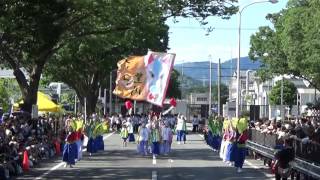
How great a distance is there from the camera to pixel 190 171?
20984 mm

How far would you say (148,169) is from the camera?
21.9 m

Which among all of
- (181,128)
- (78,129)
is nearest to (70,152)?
(78,129)

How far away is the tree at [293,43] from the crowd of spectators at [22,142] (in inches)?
717

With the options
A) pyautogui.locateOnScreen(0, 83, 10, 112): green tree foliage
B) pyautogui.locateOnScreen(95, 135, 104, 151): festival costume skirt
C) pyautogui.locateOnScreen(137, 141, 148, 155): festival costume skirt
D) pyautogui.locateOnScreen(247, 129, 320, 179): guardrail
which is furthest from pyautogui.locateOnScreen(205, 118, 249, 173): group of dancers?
pyautogui.locateOnScreen(0, 83, 10, 112): green tree foliage

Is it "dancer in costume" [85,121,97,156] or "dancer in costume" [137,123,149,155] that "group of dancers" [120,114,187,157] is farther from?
"dancer in costume" [85,121,97,156]

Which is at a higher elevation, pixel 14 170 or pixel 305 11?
pixel 305 11

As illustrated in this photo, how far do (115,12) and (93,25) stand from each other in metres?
3.41

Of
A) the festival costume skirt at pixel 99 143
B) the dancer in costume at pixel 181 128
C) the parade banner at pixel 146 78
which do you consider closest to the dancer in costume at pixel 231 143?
the parade banner at pixel 146 78

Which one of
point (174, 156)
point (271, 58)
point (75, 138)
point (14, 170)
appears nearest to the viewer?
point (14, 170)

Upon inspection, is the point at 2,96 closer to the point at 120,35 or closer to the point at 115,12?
the point at 120,35

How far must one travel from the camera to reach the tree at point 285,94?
79.9 metres

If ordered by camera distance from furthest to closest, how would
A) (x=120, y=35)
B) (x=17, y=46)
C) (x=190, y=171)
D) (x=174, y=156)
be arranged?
(x=120, y=35) → (x=174, y=156) → (x=190, y=171) → (x=17, y=46)

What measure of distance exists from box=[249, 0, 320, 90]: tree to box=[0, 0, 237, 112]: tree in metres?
9.87

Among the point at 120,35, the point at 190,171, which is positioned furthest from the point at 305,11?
the point at 190,171
